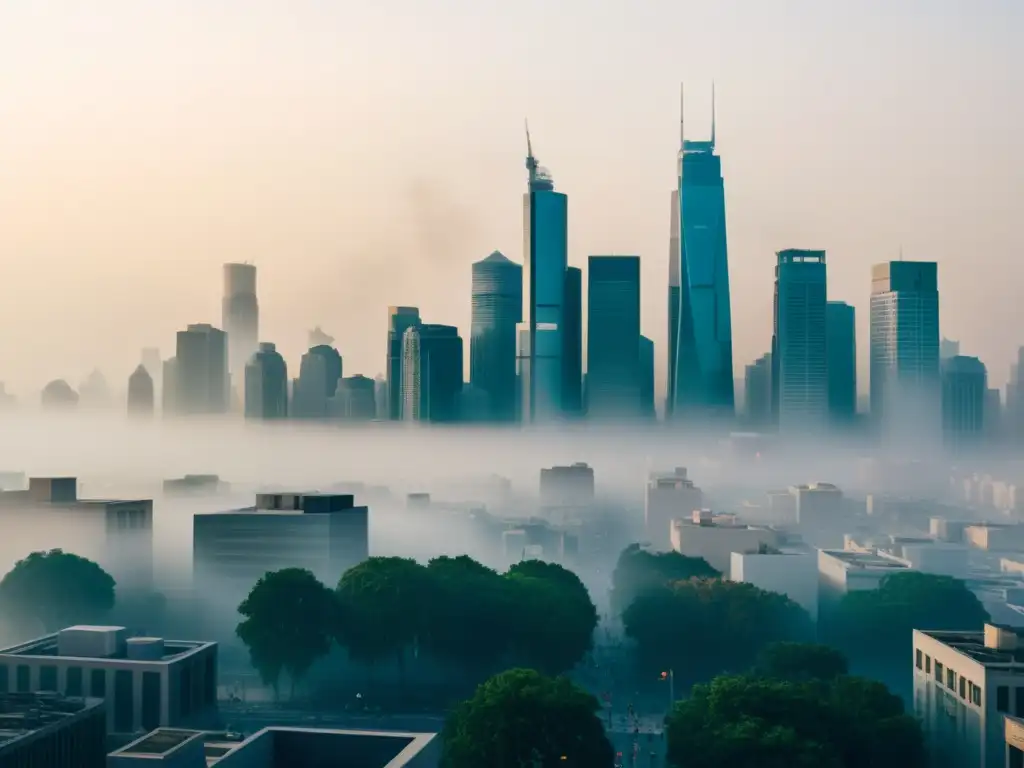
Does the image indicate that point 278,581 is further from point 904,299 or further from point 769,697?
point 904,299

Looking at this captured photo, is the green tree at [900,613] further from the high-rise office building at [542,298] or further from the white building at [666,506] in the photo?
the high-rise office building at [542,298]

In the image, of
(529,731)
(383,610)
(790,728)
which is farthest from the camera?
(383,610)

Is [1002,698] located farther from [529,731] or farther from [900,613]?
[900,613]

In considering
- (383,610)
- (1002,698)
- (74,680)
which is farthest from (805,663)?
(74,680)

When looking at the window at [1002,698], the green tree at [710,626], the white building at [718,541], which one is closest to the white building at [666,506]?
the white building at [718,541]

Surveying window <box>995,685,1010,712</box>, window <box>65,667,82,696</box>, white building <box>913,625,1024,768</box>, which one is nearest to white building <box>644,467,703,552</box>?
white building <box>913,625,1024,768</box>

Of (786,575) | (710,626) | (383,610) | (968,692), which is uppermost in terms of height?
(383,610)
